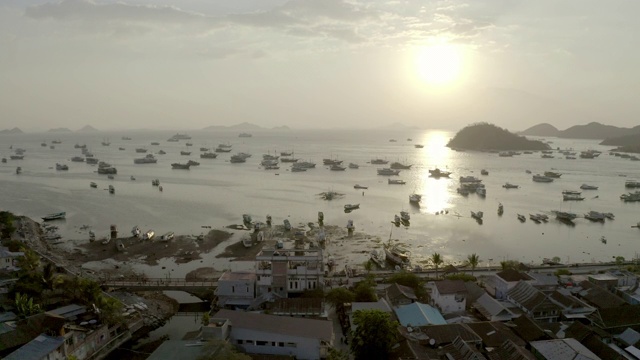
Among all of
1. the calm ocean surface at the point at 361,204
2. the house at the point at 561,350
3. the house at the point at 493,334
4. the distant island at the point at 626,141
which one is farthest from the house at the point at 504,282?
the distant island at the point at 626,141

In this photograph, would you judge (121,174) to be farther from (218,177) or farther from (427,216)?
(427,216)

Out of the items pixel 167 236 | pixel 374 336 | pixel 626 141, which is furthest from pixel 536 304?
pixel 626 141

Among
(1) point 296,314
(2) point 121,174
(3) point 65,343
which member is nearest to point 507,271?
(1) point 296,314

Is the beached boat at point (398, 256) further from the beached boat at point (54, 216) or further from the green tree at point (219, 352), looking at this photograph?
the beached boat at point (54, 216)

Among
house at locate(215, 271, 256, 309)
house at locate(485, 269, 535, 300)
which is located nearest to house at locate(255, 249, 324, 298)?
house at locate(215, 271, 256, 309)

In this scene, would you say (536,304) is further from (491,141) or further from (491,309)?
(491,141)

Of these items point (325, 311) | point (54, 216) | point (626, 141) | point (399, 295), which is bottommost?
point (54, 216)
